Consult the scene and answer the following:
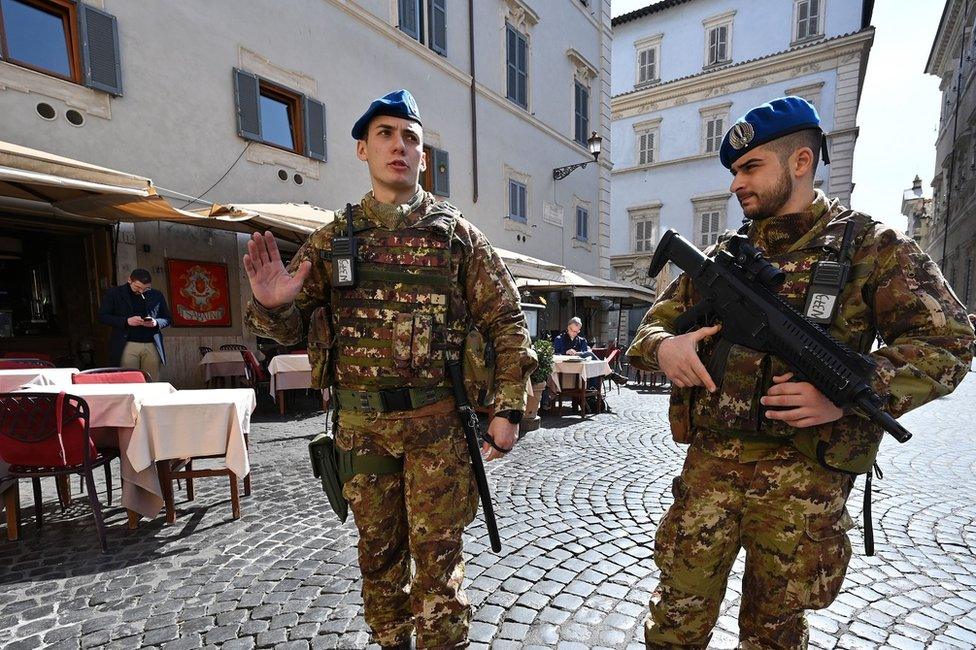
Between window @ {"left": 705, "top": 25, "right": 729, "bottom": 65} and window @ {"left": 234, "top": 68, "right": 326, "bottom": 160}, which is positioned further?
window @ {"left": 705, "top": 25, "right": 729, "bottom": 65}

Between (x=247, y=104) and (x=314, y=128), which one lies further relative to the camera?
(x=314, y=128)

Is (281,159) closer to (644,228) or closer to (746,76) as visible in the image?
(644,228)

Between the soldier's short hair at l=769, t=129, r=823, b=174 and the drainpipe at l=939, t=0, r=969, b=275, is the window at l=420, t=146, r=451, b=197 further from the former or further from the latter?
the drainpipe at l=939, t=0, r=969, b=275

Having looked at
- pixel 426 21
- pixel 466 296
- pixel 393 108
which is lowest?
pixel 466 296

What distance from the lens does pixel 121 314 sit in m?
5.16

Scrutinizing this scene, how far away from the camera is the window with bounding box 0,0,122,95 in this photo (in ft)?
17.3

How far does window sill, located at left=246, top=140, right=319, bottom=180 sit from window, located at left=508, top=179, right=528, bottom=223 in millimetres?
5862

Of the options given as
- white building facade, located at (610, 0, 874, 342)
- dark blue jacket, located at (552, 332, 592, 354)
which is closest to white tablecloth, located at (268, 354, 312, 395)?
dark blue jacket, located at (552, 332, 592, 354)

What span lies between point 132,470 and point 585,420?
17.0ft

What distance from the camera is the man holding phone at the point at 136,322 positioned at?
16.7 ft

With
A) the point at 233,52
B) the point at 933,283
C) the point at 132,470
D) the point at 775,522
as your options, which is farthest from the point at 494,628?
the point at 233,52

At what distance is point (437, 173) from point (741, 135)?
9.71m

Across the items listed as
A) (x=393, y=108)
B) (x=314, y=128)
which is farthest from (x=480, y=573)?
(x=314, y=128)

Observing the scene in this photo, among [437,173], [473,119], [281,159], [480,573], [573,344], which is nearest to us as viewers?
[480,573]
